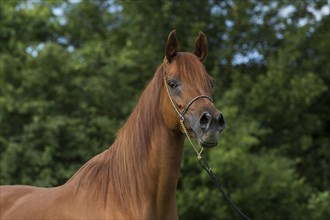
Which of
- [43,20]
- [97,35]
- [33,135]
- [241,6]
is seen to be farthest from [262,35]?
[33,135]

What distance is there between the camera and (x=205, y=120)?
3.99 meters

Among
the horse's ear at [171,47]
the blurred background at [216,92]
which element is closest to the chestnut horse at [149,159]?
the horse's ear at [171,47]

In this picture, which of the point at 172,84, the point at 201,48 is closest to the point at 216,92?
the point at 201,48

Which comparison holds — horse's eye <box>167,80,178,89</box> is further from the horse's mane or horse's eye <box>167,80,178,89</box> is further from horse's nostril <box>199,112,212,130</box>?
horse's nostril <box>199,112,212,130</box>

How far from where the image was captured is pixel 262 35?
14672 mm

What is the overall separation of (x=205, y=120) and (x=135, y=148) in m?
0.61

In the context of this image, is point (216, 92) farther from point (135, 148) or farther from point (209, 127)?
point (209, 127)

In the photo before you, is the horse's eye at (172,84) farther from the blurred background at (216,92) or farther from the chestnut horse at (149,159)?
the blurred background at (216,92)

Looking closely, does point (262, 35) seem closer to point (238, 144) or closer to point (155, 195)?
point (238, 144)

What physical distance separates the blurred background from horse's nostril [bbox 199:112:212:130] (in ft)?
21.8

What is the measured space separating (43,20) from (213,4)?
3699 millimetres

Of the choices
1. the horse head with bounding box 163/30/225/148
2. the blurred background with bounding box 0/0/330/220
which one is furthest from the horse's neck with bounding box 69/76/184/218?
the blurred background with bounding box 0/0/330/220

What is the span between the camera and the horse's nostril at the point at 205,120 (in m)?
3.95

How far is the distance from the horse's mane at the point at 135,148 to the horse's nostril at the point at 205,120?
339mm
